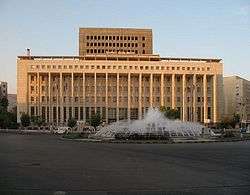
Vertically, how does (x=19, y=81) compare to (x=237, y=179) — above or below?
above

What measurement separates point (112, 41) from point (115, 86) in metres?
22.0

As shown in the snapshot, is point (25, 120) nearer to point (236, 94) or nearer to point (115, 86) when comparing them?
point (115, 86)

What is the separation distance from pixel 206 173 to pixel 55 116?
411 feet

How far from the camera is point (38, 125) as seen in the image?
389 ft

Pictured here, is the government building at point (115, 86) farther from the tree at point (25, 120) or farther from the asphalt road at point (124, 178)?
the asphalt road at point (124, 178)

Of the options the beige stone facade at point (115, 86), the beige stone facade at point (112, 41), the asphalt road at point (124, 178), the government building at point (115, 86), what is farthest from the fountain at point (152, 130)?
the beige stone facade at point (112, 41)

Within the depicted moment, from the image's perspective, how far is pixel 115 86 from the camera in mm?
142625

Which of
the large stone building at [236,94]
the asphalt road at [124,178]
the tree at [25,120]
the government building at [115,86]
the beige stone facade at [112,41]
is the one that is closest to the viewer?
the asphalt road at [124,178]

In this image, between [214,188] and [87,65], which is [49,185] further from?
[87,65]

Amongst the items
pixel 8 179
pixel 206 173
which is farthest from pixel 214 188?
pixel 8 179

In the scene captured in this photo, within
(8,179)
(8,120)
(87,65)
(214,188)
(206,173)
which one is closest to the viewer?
(214,188)

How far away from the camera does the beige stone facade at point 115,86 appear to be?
137625 millimetres

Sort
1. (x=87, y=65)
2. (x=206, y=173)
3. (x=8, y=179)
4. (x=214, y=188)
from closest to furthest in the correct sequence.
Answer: (x=214, y=188) → (x=8, y=179) → (x=206, y=173) → (x=87, y=65)

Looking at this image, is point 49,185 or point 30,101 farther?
point 30,101
